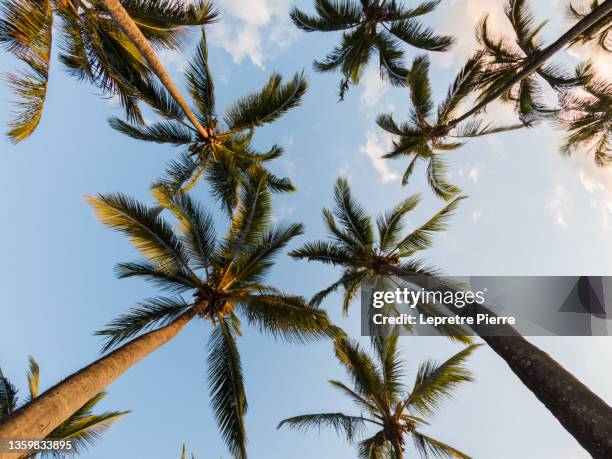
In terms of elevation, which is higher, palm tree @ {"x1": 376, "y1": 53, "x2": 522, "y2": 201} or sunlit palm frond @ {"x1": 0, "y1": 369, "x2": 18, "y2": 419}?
palm tree @ {"x1": 376, "y1": 53, "x2": 522, "y2": 201}

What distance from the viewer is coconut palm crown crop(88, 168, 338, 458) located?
7531 mm

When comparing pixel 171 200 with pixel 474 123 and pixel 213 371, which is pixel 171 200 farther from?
pixel 474 123

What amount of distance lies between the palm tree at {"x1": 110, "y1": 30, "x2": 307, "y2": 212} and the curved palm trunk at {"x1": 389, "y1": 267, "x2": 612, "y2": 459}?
816 cm

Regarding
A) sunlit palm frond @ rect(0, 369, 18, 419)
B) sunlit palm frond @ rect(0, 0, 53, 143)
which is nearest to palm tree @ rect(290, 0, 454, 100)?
sunlit palm frond @ rect(0, 0, 53, 143)

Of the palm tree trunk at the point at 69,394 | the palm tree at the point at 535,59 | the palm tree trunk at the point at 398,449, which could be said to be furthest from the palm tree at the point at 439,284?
the palm tree trunk at the point at 69,394

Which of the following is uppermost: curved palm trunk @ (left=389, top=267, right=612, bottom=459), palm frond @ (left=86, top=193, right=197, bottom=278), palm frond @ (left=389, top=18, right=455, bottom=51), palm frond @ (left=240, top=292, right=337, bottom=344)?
palm frond @ (left=389, top=18, right=455, bottom=51)

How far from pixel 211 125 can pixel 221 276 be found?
201 inches

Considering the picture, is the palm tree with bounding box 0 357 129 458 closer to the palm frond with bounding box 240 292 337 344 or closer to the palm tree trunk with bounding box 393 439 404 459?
the palm frond with bounding box 240 292 337 344

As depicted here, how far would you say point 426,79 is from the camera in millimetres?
10664

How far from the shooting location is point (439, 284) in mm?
8047

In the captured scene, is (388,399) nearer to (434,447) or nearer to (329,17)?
(434,447)

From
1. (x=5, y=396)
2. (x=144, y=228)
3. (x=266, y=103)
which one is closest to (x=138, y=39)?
(x=144, y=228)

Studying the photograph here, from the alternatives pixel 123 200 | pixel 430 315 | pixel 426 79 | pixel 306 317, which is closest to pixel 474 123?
pixel 426 79

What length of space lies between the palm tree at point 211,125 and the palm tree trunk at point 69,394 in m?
5.99
